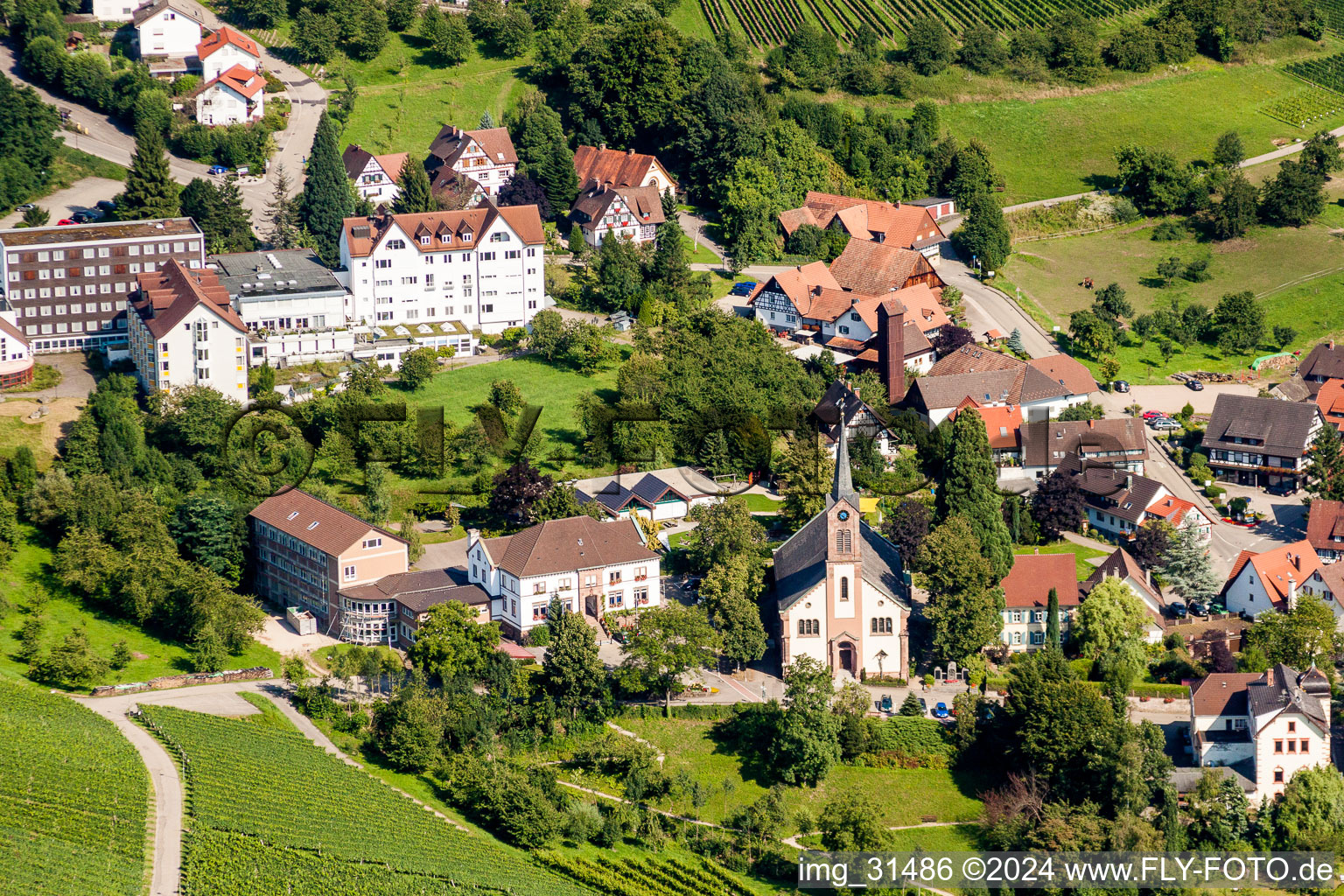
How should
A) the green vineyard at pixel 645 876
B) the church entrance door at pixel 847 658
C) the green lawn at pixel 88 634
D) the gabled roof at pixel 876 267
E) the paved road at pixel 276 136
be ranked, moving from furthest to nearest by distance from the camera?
the paved road at pixel 276 136, the gabled roof at pixel 876 267, the church entrance door at pixel 847 658, the green lawn at pixel 88 634, the green vineyard at pixel 645 876

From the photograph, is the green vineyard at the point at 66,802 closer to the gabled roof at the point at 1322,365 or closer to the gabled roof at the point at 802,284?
the gabled roof at the point at 802,284

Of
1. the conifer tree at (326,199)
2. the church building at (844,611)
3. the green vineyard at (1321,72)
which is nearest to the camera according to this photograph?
the church building at (844,611)

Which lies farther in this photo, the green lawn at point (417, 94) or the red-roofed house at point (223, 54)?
the green lawn at point (417, 94)

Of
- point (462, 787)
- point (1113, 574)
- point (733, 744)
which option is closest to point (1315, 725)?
point (1113, 574)

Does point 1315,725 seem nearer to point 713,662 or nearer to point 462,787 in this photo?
point 713,662

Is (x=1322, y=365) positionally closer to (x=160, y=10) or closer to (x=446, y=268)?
(x=446, y=268)

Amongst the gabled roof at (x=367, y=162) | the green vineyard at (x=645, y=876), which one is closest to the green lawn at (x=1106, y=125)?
the gabled roof at (x=367, y=162)

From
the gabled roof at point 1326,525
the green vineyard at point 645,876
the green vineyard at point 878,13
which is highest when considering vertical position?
the green vineyard at point 878,13

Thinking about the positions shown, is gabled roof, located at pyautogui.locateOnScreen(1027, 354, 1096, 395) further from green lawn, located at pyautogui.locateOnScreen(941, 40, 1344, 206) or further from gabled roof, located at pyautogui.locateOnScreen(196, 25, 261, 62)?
gabled roof, located at pyautogui.locateOnScreen(196, 25, 261, 62)
